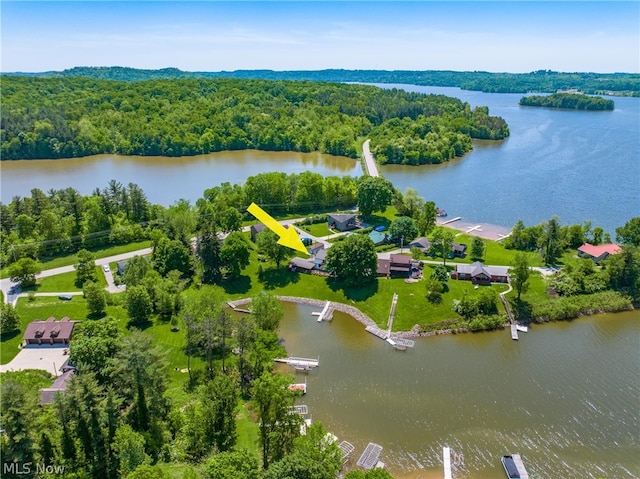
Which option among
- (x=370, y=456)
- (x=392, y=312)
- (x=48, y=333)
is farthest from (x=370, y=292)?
(x=48, y=333)

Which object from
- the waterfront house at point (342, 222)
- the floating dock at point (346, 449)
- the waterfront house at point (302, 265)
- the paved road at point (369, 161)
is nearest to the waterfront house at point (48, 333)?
the waterfront house at point (302, 265)

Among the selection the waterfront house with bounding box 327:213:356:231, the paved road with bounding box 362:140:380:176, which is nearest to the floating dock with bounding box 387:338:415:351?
the waterfront house with bounding box 327:213:356:231

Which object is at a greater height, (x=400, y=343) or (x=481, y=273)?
(x=481, y=273)

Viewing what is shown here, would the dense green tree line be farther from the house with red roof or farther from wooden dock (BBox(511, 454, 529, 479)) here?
wooden dock (BBox(511, 454, 529, 479))

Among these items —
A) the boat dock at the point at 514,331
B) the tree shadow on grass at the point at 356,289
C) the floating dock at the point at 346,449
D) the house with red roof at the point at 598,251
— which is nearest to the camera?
the floating dock at the point at 346,449

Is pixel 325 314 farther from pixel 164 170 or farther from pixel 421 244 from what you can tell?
pixel 164 170

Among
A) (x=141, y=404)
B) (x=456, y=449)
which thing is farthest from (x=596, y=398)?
(x=141, y=404)

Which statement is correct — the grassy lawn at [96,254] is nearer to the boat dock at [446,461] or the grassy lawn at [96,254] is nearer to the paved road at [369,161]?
the boat dock at [446,461]
